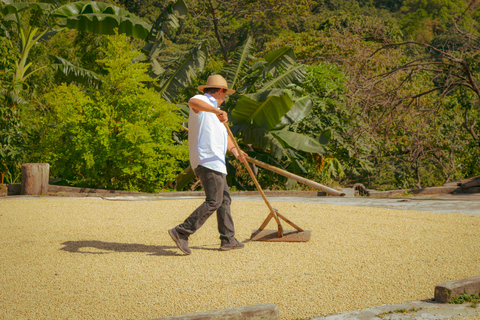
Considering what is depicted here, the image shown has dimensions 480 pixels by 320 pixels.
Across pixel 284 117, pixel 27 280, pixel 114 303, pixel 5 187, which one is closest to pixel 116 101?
pixel 5 187

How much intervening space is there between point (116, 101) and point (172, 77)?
3417 mm

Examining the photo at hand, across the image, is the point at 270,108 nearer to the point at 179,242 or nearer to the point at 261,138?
the point at 261,138

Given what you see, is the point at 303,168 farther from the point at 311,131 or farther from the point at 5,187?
the point at 5,187

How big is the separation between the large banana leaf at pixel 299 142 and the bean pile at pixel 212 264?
401 cm

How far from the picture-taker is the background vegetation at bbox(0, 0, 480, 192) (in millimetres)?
9727

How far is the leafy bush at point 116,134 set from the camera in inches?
371

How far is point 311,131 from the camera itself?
1337 centimetres

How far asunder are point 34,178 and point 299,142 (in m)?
5.81

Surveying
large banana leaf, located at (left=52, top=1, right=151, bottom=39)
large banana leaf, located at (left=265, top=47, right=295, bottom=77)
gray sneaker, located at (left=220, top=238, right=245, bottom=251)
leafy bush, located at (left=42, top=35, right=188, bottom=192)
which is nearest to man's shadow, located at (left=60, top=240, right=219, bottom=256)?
gray sneaker, located at (left=220, top=238, right=245, bottom=251)

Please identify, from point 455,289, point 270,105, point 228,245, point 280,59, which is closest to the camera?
point 455,289

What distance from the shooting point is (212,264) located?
14.7 feet

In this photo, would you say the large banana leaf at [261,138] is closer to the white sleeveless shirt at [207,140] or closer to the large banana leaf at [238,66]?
the large banana leaf at [238,66]

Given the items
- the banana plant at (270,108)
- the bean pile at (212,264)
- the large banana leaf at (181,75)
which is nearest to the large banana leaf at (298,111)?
the banana plant at (270,108)

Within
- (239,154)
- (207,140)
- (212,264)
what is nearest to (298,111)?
(239,154)
